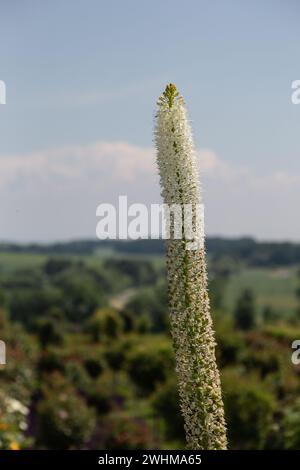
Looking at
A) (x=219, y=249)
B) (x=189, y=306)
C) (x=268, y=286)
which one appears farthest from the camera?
(x=219, y=249)

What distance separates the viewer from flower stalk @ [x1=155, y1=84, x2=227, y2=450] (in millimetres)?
4105

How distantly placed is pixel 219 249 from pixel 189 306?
151984 mm

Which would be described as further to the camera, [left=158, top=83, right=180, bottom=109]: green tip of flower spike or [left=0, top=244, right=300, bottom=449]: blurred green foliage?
[left=0, top=244, right=300, bottom=449]: blurred green foliage

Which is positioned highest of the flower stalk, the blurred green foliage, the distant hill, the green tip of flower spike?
the distant hill

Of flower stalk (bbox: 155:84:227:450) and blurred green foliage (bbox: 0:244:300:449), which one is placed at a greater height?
flower stalk (bbox: 155:84:227:450)

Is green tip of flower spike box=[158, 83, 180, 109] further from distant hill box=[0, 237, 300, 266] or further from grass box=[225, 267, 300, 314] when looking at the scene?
distant hill box=[0, 237, 300, 266]

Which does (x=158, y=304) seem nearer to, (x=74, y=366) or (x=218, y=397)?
(x=74, y=366)

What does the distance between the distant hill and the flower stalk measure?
11613 cm

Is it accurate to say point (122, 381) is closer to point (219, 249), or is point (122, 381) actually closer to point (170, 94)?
point (170, 94)

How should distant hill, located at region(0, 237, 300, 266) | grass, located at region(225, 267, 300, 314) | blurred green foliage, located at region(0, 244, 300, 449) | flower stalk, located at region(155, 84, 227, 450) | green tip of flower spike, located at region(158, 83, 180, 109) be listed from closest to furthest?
flower stalk, located at region(155, 84, 227, 450)
green tip of flower spike, located at region(158, 83, 180, 109)
blurred green foliage, located at region(0, 244, 300, 449)
grass, located at region(225, 267, 300, 314)
distant hill, located at region(0, 237, 300, 266)

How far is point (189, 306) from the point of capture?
4113mm

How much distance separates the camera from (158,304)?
92.8 metres

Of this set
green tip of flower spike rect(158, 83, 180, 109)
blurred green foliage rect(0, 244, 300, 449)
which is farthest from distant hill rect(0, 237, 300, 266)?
green tip of flower spike rect(158, 83, 180, 109)

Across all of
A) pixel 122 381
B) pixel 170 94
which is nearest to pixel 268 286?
pixel 122 381
